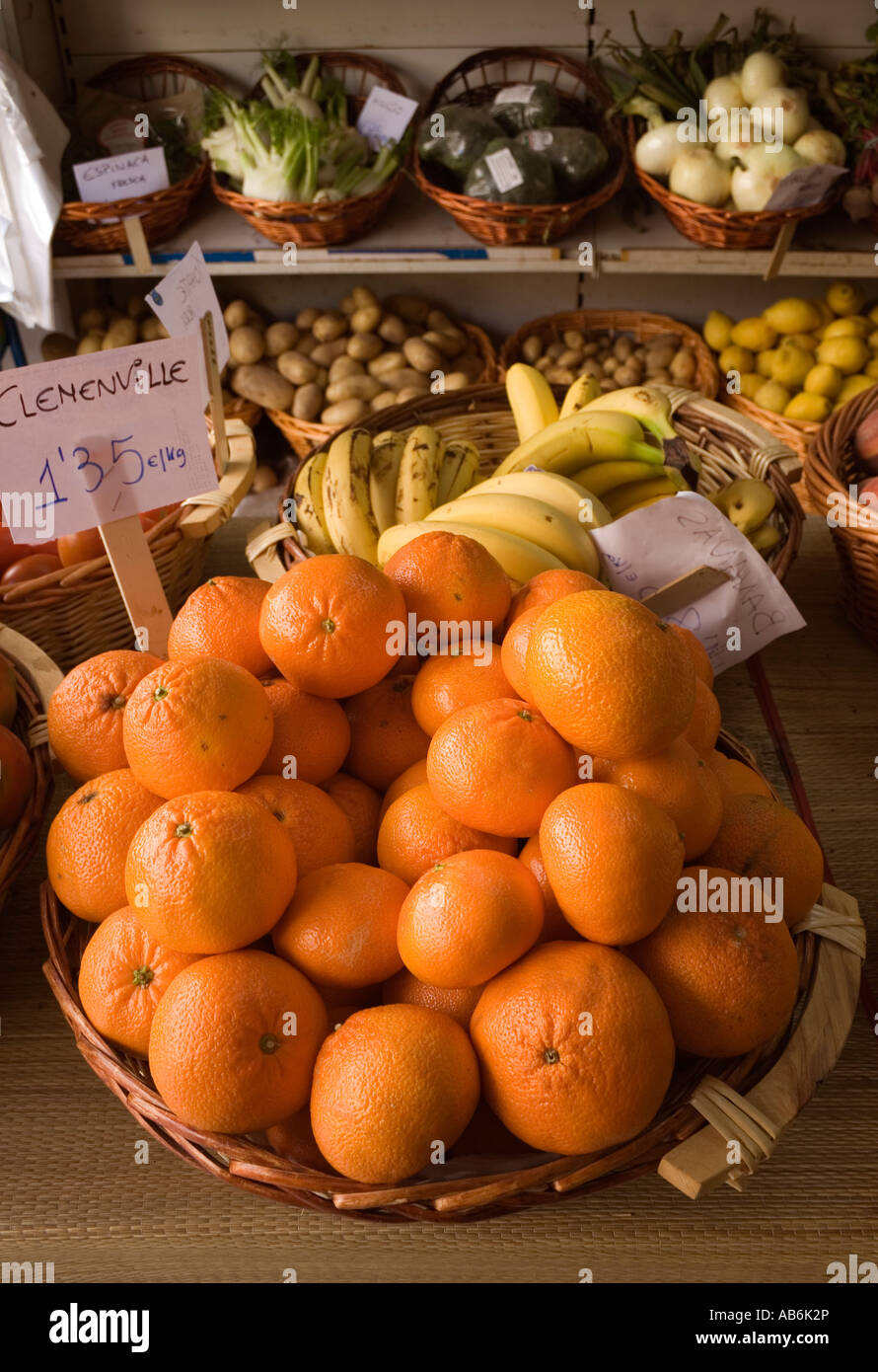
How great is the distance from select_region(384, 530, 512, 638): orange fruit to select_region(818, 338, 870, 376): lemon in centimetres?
189

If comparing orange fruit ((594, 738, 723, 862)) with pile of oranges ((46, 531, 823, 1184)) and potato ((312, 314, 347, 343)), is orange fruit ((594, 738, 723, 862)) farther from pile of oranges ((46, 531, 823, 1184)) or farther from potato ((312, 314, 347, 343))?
potato ((312, 314, 347, 343))

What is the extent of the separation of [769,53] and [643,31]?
0.35 metres

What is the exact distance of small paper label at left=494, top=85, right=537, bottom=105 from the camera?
2.34 m

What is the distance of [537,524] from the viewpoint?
1123 millimetres

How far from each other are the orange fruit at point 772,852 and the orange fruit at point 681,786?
20 millimetres

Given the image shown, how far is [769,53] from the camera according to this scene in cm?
226

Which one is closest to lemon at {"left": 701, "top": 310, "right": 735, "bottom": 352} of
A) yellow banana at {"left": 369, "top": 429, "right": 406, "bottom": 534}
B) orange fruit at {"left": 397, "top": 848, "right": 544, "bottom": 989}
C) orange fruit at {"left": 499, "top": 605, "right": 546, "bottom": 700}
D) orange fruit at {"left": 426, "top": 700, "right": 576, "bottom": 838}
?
yellow banana at {"left": 369, "top": 429, "right": 406, "bottom": 534}

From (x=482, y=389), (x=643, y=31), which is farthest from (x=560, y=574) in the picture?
(x=643, y=31)

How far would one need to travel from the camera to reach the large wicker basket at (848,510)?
46.5 inches

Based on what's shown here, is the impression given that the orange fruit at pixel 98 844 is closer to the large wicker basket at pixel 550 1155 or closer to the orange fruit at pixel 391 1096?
the large wicker basket at pixel 550 1155

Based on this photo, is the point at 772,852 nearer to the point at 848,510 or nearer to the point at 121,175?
the point at 848,510

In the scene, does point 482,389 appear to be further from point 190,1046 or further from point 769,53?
point 769,53

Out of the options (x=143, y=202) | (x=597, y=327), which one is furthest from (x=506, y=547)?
(x=597, y=327)
